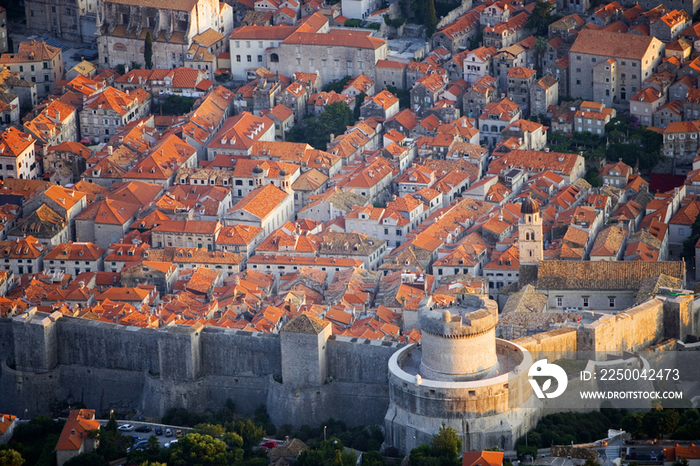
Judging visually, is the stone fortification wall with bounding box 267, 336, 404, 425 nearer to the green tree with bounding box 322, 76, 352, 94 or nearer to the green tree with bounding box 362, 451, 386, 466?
the green tree with bounding box 362, 451, 386, 466

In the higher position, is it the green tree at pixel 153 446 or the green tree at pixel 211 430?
the green tree at pixel 211 430

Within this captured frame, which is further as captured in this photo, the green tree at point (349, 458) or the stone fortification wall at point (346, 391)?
the stone fortification wall at point (346, 391)

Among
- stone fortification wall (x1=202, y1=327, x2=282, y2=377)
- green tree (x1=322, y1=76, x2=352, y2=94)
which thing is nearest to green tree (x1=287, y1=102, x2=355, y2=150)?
green tree (x1=322, y1=76, x2=352, y2=94)

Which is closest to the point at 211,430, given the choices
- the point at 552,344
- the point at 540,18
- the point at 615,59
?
the point at 552,344

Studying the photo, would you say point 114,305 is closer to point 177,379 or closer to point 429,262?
point 177,379

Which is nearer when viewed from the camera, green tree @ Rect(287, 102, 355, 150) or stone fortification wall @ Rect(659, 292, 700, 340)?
stone fortification wall @ Rect(659, 292, 700, 340)

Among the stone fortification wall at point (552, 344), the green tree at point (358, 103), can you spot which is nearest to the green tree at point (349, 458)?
the stone fortification wall at point (552, 344)

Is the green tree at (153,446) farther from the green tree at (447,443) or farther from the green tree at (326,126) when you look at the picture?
the green tree at (326,126)
